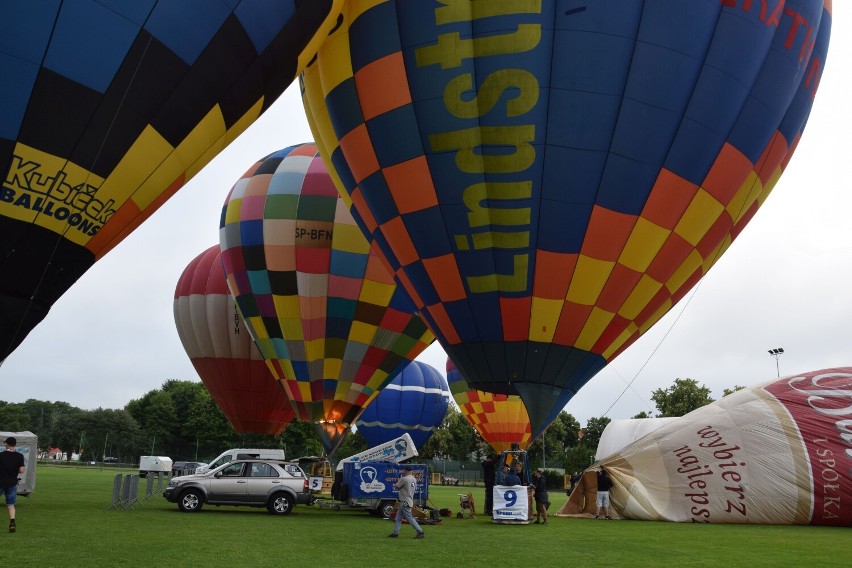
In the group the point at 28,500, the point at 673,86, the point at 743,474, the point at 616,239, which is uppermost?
the point at 673,86

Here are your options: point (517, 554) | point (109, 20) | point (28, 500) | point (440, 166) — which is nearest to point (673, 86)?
point (440, 166)

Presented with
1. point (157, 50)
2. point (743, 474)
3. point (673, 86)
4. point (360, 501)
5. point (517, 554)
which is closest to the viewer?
point (157, 50)

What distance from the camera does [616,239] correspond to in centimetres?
1054

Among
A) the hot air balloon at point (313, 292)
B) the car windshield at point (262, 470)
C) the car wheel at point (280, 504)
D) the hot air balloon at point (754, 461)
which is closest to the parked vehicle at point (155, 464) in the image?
the hot air balloon at point (313, 292)

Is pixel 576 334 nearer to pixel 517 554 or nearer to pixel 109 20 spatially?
pixel 517 554

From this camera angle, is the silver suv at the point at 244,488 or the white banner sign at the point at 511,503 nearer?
the white banner sign at the point at 511,503

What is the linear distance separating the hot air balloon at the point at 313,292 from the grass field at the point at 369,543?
4.81 meters

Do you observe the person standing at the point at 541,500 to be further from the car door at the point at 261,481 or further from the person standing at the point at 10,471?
the person standing at the point at 10,471

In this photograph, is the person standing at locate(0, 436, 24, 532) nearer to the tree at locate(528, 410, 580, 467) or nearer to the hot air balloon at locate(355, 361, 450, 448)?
the hot air balloon at locate(355, 361, 450, 448)

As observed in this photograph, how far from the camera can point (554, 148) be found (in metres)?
10.2

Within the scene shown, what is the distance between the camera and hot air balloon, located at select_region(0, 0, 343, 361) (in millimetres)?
5496

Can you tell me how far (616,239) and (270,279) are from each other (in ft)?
29.2

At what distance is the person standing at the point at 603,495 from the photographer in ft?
44.5

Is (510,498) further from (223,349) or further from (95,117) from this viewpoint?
(223,349)
